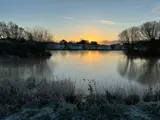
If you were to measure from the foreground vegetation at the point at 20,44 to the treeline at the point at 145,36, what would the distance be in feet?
68.3

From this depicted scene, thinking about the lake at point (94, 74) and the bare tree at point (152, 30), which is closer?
the lake at point (94, 74)

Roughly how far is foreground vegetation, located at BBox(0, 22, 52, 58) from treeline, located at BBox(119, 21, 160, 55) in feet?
68.3

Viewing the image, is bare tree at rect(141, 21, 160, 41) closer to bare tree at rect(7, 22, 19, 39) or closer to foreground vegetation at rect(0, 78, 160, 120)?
bare tree at rect(7, 22, 19, 39)

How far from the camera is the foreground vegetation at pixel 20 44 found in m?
27.6

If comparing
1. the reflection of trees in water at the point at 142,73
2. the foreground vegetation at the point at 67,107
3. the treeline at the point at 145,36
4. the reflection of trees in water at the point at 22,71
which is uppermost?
the treeline at the point at 145,36

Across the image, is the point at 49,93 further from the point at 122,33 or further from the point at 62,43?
the point at 62,43

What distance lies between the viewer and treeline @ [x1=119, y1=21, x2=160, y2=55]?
38531mm

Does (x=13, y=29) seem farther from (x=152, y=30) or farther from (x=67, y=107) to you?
(x=67, y=107)

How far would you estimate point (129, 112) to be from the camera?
134 inches

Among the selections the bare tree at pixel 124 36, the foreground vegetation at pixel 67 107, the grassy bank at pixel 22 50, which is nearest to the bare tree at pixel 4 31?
the grassy bank at pixel 22 50

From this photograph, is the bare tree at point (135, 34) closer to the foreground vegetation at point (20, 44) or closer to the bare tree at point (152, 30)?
the bare tree at point (152, 30)

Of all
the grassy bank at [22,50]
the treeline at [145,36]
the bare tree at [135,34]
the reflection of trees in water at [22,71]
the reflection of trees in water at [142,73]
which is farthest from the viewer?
the bare tree at [135,34]

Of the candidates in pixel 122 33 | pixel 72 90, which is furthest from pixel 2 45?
pixel 122 33

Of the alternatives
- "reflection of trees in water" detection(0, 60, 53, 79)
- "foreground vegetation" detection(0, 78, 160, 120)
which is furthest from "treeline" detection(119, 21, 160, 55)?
"foreground vegetation" detection(0, 78, 160, 120)
